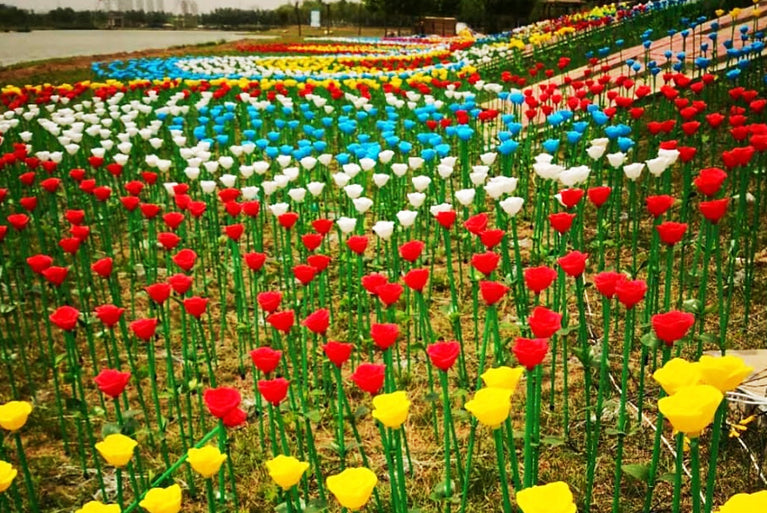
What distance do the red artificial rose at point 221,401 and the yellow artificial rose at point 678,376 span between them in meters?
1.30

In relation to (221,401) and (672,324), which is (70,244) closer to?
(221,401)

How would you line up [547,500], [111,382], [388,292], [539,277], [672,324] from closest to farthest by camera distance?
[547,500], [672,324], [111,382], [539,277], [388,292]

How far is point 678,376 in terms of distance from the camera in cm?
171

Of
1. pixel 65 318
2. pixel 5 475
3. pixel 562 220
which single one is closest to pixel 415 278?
pixel 562 220

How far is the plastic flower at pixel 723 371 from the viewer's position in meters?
1.64

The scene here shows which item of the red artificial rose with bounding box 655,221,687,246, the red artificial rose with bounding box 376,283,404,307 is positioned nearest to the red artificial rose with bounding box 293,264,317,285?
the red artificial rose with bounding box 376,283,404,307

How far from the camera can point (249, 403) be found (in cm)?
377

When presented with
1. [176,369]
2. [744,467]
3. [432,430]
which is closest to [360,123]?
[176,369]

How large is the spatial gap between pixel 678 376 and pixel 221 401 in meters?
1.40

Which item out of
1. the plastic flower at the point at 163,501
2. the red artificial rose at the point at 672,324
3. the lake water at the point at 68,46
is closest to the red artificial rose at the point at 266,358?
the plastic flower at the point at 163,501

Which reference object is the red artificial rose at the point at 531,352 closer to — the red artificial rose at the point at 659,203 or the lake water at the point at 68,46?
the red artificial rose at the point at 659,203

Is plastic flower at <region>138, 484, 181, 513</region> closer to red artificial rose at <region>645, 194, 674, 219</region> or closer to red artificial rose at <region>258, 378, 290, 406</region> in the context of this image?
red artificial rose at <region>258, 378, 290, 406</region>

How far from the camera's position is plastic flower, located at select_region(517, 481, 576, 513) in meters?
1.44

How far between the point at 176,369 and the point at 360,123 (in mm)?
5667
